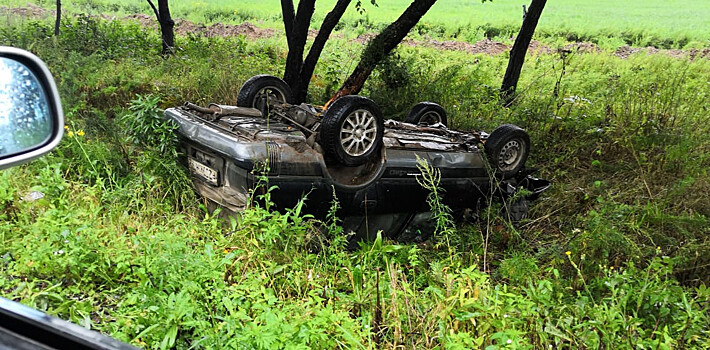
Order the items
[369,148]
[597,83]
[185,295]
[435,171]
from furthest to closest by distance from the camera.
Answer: [597,83], [435,171], [369,148], [185,295]

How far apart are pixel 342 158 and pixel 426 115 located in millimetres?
2245

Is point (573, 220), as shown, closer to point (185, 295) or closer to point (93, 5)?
point (185, 295)

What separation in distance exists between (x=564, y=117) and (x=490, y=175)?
9.52 ft

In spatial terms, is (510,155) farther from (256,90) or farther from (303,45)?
(303,45)

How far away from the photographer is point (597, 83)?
782cm

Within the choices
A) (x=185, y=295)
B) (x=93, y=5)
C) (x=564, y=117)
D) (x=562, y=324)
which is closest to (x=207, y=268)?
(x=185, y=295)

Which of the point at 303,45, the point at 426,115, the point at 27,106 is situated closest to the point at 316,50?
the point at 303,45

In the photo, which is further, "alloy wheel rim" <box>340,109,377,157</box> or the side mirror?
"alloy wheel rim" <box>340,109,377,157</box>

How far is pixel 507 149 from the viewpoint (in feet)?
16.9

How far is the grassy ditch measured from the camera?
2756 millimetres

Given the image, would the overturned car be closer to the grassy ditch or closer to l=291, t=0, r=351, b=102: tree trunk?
the grassy ditch

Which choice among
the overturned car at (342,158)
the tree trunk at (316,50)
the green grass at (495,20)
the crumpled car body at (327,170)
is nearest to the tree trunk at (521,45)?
the tree trunk at (316,50)

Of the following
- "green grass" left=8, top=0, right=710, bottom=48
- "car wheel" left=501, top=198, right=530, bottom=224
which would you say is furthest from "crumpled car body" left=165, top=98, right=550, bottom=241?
"green grass" left=8, top=0, right=710, bottom=48

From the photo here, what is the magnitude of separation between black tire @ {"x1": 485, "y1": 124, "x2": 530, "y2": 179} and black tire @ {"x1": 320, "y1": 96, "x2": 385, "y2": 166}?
4.34ft
